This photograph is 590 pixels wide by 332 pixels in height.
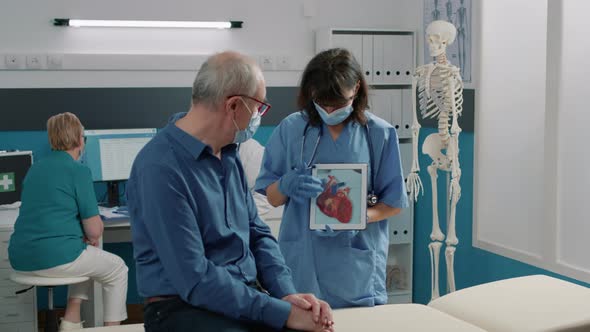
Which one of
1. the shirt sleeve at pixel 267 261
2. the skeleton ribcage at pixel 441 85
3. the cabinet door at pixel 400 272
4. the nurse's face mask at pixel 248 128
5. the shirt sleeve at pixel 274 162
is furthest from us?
the cabinet door at pixel 400 272

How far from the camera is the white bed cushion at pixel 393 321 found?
Answer: 2562mm

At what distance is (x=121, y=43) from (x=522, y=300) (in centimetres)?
317

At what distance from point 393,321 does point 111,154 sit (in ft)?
9.21

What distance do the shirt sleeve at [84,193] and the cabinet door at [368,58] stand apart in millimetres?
1985

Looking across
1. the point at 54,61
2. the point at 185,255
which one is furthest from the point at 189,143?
the point at 54,61

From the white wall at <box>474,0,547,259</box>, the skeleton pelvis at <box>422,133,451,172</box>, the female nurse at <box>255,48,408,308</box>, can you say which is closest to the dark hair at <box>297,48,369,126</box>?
the female nurse at <box>255,48,408,308</box>

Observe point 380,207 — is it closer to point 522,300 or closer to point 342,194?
point 342,194

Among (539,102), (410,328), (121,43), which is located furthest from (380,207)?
(121,43)

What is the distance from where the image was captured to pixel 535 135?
13.4 ft

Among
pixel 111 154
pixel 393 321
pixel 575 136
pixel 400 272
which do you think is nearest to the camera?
pixel 393 321

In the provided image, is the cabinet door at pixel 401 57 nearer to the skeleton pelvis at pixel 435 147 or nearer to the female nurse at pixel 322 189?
the skeleton pelvis at pixel 435 147

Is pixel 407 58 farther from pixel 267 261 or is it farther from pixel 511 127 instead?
pixel 267 261

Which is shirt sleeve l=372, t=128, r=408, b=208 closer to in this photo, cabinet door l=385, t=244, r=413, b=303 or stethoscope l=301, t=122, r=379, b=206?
stethoscope l=301, t=122, r=379, b=206

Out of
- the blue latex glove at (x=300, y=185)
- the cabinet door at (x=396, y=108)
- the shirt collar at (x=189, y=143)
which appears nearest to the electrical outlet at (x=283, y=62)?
the cabinet door at (x=396, y=108)
